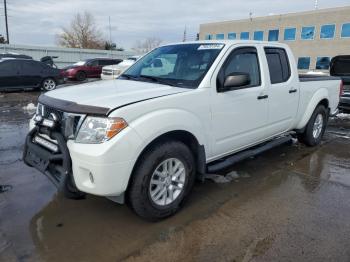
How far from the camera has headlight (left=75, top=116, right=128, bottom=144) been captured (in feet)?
9.19

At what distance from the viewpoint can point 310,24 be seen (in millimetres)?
38625

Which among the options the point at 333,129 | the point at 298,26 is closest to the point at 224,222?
the point at 333,129

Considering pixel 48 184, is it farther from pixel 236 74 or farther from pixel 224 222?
pixel 236 74

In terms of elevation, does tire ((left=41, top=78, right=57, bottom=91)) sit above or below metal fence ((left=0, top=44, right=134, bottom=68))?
below

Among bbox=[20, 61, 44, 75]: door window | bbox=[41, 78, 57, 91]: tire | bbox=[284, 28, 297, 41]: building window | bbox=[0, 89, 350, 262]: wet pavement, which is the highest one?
bbox=[284, 28, 297, 41]: building window

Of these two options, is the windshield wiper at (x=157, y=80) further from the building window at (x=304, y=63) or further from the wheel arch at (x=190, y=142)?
the building window at (x=304, y=63)

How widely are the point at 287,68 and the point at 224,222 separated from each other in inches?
114

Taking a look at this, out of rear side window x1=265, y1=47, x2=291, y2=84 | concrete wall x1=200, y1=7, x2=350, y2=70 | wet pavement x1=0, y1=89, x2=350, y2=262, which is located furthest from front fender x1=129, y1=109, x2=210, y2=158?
concrete wall x1=200, y1=7, x2=350, y2=70

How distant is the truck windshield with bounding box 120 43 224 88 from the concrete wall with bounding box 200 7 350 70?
36722mm

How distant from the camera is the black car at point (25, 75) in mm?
14016

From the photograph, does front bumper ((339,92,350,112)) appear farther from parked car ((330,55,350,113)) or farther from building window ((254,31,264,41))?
building window ((254,31,264,41))

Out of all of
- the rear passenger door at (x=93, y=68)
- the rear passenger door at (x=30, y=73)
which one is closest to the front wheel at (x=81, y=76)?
the rear passenger door at (x=93, y=68)

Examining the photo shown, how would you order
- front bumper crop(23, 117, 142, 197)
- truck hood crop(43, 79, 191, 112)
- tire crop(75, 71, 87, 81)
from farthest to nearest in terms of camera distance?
tire crop(75, 71, 87, 81) → truck hood crop(43, 79, 191, 112) → front bumper crop(23, 117, 142, 197)

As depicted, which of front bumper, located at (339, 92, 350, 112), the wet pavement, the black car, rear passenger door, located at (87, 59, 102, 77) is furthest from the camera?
rear passenger door, located at (87, 59, 102, 77)
